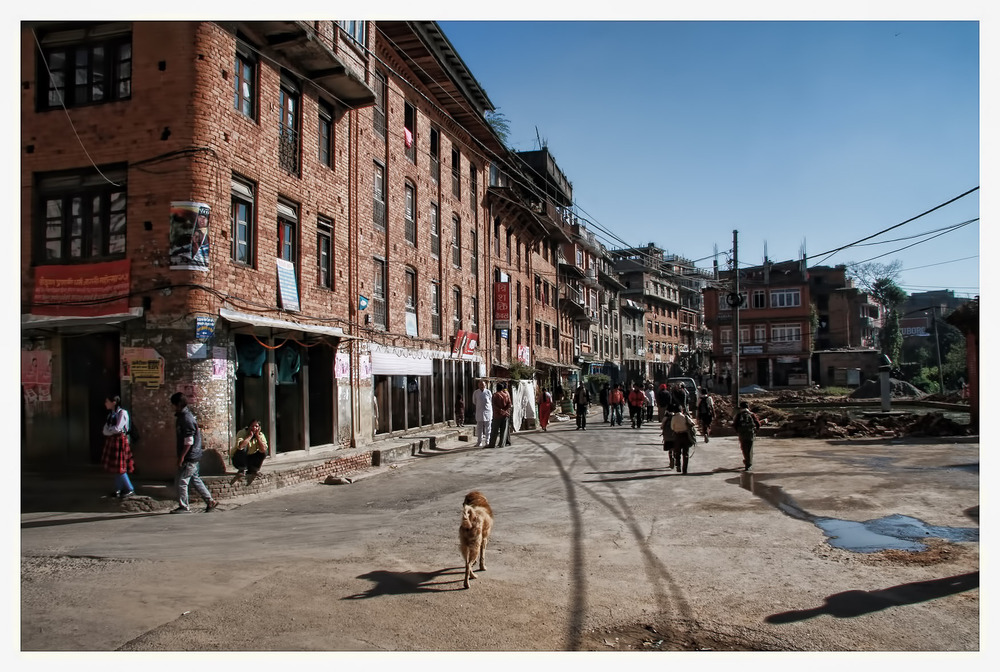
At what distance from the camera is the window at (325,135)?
56.9 feet

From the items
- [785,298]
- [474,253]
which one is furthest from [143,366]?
[785,298]

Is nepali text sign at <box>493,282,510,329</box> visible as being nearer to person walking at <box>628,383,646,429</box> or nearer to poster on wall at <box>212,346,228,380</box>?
person walking at <box>628,383,646,429</box>

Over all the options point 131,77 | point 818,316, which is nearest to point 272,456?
point 131,77

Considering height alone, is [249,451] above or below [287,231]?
below

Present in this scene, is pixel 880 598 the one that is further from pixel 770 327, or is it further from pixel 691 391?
pixel 770 327

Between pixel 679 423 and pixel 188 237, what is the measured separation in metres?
9.86

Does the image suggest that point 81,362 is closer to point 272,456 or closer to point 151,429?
point 151,429

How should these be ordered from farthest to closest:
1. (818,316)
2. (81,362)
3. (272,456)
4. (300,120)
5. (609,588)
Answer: (818,316) < (300,120) < (272,456) < (81,362) < (609,588)

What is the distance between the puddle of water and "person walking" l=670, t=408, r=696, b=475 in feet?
12.6

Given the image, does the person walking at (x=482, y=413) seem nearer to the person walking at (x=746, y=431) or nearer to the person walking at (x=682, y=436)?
the person walking at (x=682, y=436)

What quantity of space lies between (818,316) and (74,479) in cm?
7749

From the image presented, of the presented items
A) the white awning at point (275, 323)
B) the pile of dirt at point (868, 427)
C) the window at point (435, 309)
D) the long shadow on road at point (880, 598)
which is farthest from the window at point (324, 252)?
the pile of dirt at point (868, 427)

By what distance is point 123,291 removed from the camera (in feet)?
40.9

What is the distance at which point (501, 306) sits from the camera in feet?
103
